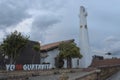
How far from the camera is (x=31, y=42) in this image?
144 feet

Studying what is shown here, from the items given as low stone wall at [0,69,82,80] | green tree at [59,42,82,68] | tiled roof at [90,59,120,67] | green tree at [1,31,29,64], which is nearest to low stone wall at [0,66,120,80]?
low stone wall at [0,69,82,80]

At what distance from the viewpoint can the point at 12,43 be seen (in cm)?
3572

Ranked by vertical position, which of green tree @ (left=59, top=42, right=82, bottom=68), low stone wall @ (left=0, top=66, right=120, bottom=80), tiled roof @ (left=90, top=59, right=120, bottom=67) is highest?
green tree @ (left=59, top=42, right=82, bottom=68)

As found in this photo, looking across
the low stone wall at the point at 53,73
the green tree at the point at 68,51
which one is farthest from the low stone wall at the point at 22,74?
the green tree at the point at 68,51

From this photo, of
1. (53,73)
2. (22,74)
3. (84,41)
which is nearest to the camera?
(22,74)

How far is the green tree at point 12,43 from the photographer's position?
3547 centimetres

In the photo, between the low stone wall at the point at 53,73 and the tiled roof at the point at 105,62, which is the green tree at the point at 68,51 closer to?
the tiled roof at the point at 105,62

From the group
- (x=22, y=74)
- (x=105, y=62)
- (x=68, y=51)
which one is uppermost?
(x=68, y=51)

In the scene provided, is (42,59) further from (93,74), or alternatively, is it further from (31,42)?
(93,74)

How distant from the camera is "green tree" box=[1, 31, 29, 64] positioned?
1396 inches

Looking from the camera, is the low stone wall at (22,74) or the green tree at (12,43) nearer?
the low stone wall at (22,74)

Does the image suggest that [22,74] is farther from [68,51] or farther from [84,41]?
[84,41]

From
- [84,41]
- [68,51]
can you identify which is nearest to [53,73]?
[68,51]

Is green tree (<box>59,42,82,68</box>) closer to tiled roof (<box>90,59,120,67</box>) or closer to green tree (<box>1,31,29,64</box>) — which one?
tiled roof (<box>90,59,120,67</box>)
